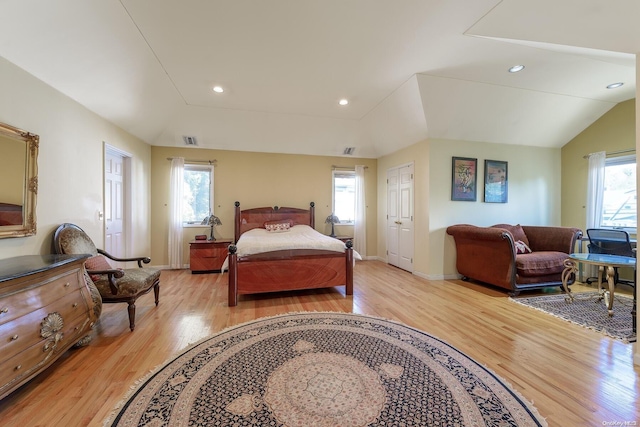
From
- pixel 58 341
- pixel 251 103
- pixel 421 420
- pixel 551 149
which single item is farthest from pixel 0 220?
pixel 551 149

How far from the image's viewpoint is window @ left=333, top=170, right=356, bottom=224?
587 cm

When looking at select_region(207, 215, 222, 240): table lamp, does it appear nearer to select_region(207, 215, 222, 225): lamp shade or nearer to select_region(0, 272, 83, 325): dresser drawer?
select_region(207, 215, 222, 225): lamp shade

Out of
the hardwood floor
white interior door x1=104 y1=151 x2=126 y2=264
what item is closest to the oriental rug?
the hardwood floor

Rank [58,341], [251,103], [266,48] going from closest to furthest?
[58,341] → [266,48] → [251,103]

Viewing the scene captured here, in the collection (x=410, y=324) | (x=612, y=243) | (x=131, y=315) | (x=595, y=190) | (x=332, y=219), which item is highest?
(x=595, y=190)

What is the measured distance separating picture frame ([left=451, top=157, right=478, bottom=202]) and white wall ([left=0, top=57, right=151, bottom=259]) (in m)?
5.56

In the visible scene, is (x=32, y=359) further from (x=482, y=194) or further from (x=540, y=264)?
(x=482, y=194)

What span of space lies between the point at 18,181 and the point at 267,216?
11.5 feet

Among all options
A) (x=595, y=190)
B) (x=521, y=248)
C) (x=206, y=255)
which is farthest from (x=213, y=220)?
(x=595, y=190)

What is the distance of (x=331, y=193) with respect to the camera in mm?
5781

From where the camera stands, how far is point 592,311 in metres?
2.96

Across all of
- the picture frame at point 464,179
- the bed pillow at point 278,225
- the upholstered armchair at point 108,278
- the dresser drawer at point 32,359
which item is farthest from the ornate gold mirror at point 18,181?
the picture frame at point 464,179

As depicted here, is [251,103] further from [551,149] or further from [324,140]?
[551,149]

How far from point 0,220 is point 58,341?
118 centimetres
